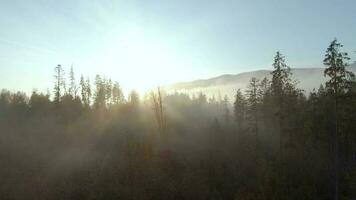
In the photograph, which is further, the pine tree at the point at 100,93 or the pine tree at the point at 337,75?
the pine tree at the point at 100,93

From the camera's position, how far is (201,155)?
196 ft

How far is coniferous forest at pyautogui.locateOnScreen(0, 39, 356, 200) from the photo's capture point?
117 ft

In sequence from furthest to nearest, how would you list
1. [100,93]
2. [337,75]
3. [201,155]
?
[100,93]
[201,155]
[337,75]

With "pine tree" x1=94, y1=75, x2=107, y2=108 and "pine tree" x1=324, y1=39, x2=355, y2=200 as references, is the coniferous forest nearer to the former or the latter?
"pine tree" x1=324, y1=39, x2=355, y2=200

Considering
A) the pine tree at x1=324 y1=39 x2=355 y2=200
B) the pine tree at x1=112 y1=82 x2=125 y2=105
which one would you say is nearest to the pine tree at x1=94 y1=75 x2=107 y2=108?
the pine tree at x1=112 y1=82 x2=125 y2=105

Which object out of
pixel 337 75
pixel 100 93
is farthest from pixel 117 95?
pixel 337 75

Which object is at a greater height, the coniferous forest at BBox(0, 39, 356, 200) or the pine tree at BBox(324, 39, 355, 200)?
the pine tree at BBox(324, 39, 355, 200)

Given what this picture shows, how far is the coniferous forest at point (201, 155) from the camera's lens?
35656 mm

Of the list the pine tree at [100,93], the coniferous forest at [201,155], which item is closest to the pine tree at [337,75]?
the coniferous forest at [201,155]

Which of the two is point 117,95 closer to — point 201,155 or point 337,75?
point 201,155

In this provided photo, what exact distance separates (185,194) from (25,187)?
18.6 metres

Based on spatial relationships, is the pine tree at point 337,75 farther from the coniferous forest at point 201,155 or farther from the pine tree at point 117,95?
the pine tree at point 117,95

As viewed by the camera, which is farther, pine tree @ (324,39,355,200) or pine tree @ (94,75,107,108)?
pine tree @ (94,75,107,108)

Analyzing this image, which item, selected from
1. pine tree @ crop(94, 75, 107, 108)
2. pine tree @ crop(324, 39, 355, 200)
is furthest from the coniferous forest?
pine tree @ crop(94, 75, 107, 108)
